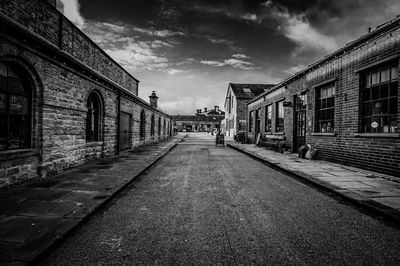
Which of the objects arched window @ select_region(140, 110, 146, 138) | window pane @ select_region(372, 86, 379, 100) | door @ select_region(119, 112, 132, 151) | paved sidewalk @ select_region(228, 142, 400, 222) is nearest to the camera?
paved sidewalk @ select_region(228, 142, 400, 222)

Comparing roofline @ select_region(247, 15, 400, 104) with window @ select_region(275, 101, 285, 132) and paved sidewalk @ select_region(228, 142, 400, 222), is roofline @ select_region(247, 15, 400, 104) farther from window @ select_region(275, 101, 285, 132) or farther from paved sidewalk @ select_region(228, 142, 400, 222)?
paved sidewalk @ select_region(228, 142, 400, 222)

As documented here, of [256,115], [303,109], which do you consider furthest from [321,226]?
[256,115]

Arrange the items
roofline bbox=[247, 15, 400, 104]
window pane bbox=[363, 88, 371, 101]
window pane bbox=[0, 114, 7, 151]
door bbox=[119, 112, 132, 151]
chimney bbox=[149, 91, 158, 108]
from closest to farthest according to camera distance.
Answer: window pane bbox=[0, 114, 7, 151] → roofline bbox=[247, 15, 400, 104] → window pane bbox=[363, 88, 371, 101] → door bbox=[119, 112, 132, 151] → chimney bbox=[149, 91, 158, 108]

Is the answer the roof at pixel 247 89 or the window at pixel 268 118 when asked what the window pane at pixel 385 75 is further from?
the roof at pixel 247 89

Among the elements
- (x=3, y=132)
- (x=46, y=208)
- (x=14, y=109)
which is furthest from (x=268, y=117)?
(x=46, y=208)

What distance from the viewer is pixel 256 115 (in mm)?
20188

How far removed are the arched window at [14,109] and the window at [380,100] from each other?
1007cm

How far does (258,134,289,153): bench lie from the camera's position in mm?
12859

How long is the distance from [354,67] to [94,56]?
1244 centimetres

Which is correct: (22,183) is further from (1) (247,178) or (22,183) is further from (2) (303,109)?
(2) (303,109)

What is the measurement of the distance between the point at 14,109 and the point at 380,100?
1031cm

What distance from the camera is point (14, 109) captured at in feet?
16.3

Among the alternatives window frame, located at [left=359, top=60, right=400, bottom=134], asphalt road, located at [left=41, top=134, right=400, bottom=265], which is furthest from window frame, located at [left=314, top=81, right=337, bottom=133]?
asphalt road, located at [left=41, top=134, right=400, bottom=265]

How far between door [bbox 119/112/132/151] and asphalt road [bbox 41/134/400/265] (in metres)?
7.37
